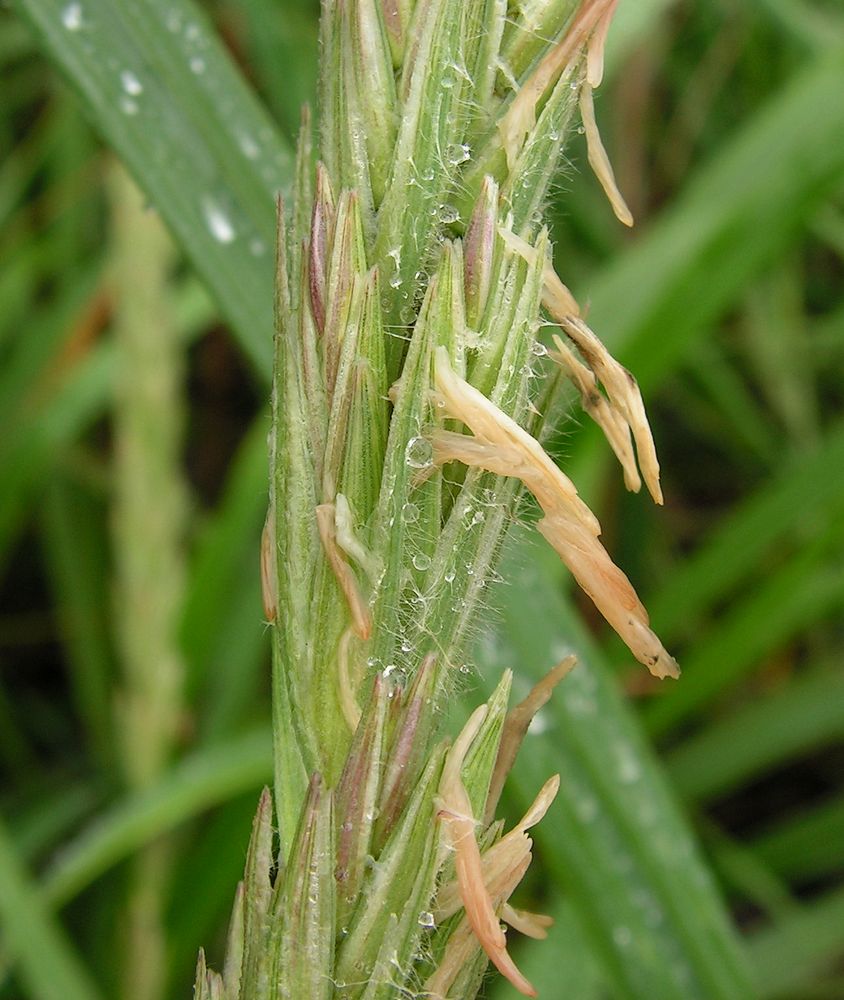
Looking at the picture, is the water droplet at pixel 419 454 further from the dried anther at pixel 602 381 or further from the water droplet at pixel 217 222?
the water droplet at pixel 217 222

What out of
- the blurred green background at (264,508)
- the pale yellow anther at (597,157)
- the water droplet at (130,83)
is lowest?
the blurred green background at (264,508)

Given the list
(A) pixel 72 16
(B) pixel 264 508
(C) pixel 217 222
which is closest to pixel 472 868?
(C) pixel 217 222

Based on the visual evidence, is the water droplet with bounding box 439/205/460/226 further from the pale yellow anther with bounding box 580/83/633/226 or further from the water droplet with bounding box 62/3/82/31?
the water droplet with bounding box 62/3/82/31

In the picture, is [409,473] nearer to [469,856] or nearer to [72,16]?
[469,856]

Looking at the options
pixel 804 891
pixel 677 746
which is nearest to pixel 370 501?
pixel 677 746

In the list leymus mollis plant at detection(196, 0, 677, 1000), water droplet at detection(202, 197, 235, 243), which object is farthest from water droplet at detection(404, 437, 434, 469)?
water droplet at detection(202, 197, 235, 243)

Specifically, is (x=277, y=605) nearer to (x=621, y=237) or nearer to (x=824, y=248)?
(x=621, y=237)

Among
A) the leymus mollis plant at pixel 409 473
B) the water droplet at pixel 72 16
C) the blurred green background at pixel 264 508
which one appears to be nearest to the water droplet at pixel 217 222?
the blurred green background at pixel 264 508
